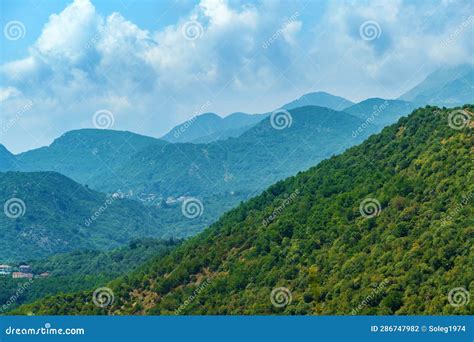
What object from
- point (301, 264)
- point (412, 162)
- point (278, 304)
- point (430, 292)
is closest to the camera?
point (430, 292)

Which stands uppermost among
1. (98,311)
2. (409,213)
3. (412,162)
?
(412,162)

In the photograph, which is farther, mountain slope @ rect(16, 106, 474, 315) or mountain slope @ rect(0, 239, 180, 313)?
mountain slope @ rect(0, 239, 180, 313)

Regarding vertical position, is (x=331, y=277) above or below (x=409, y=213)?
below

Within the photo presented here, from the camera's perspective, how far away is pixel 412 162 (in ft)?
216

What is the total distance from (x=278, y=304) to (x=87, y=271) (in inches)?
3560

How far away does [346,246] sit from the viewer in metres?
57.5

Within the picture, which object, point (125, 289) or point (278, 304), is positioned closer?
point (278, 304)

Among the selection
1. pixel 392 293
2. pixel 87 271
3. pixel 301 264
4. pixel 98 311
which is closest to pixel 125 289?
pixel 98 311

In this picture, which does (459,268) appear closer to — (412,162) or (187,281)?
(412,162)

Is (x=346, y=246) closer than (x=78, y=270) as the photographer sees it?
Yes

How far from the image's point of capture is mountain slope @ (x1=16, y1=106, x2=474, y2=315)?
4697 centimetres

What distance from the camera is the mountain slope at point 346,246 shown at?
46969 millimetres

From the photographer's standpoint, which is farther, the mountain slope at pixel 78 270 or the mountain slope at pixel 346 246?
the mountain slope at pixel 78 270

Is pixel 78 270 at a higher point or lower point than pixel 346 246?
lower
